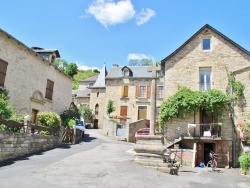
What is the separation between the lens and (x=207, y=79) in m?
18.5

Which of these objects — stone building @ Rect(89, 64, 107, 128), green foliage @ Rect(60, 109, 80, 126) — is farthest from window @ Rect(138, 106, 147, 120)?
green foliage @ Rect(60, 109, 80, 126)

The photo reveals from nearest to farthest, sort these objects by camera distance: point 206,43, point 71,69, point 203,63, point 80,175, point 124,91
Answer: point 80,175 < point 203,63 < point 206,43 < point 124,91 < point 71,69

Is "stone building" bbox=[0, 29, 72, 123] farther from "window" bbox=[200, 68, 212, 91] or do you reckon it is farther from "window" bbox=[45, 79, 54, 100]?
"window" bbox=[200, 68, 212, 91]

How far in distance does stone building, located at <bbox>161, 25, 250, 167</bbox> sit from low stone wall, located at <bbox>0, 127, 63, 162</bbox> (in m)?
8.75

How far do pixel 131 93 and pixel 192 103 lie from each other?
50.1 ft

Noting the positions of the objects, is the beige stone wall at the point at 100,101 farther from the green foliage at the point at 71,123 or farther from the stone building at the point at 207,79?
the stone building at the point at 207,79

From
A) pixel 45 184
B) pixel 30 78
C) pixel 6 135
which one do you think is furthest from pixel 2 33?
pixel 45 184

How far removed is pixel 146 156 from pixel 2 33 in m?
11.1

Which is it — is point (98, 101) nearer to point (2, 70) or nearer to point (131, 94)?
point (131, 94)

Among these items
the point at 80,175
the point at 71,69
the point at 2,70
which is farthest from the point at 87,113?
the point at 71,69

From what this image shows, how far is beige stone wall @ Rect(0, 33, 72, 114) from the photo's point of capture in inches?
618

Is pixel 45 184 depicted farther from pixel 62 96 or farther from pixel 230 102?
pixel 62 96

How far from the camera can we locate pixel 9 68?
15688 mm

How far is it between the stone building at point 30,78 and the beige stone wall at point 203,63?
31.8 feet
